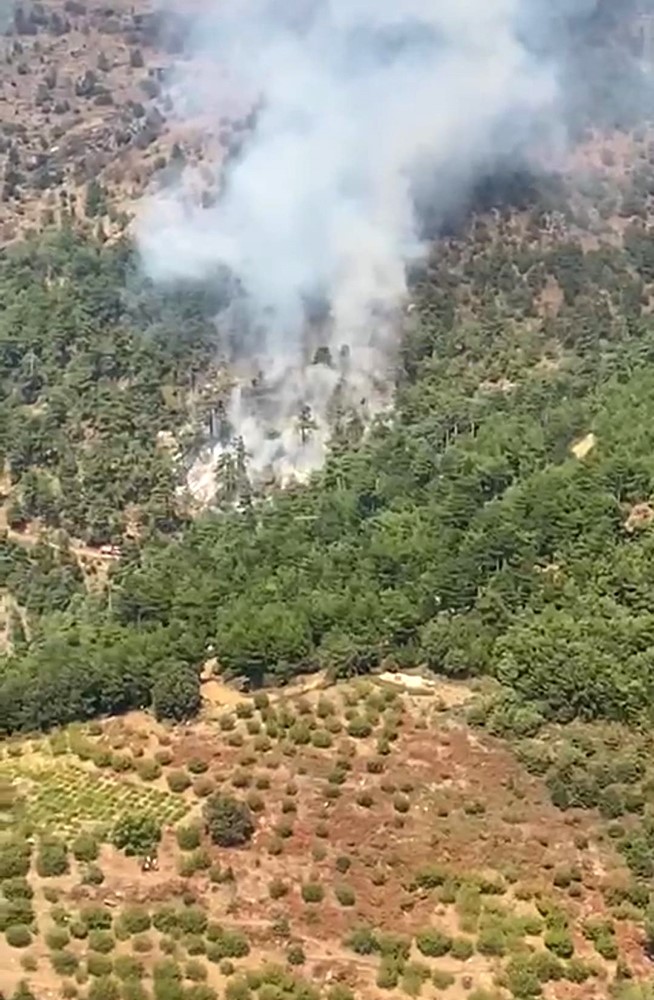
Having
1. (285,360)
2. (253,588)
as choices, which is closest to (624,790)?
(253,588)

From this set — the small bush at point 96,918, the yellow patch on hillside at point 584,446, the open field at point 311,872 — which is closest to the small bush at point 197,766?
Result: the open field at point 311,872

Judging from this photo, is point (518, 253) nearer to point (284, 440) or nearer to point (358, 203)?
point (358, 203)

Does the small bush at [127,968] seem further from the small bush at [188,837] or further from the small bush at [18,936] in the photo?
the small bush at [188,837]

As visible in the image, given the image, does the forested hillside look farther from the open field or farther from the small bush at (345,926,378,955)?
the small bush at (345,926,378,955)

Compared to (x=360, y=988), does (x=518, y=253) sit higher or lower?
higher

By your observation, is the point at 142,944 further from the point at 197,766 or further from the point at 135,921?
the point at 197,766
